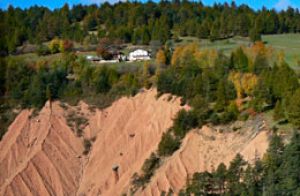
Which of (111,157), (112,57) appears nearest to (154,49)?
(112,57)

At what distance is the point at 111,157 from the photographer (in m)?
45.6

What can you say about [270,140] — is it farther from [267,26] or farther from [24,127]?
[267,26]

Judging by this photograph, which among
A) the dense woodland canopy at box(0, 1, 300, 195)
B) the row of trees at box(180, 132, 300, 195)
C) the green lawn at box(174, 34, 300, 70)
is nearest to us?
the row of trees at box(180, 132, 300, 195)

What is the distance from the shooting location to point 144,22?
80.9 meters

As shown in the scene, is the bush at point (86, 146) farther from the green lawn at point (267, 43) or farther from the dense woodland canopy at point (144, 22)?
the dense woodland canopy at point (144, 22)

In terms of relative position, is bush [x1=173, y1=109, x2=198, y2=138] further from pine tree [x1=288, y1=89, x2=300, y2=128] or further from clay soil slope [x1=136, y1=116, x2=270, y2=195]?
pine tree [x1=288, y1=89, x2=300, y2=128]

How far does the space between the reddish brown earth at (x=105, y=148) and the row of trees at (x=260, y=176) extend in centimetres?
276

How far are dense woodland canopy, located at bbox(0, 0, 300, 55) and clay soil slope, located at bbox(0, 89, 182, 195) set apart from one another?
19415mm

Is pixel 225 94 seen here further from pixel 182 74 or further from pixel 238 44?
pixel 238 44

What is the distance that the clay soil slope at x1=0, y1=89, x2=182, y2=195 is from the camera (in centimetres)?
4375

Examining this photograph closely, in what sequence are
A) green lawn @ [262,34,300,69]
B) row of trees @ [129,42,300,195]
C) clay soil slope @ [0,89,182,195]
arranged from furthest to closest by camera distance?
green lawn @ [262,34,300,69] < clay soil slope @ [0,89,182,195] < row of trees @ [129,42,300,195]

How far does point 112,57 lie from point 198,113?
86.9ft

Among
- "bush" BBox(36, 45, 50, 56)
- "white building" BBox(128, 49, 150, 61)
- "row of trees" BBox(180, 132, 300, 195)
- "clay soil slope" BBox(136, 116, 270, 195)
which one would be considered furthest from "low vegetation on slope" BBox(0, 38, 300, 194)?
"bush" BBox(36, 45, 50, 56)

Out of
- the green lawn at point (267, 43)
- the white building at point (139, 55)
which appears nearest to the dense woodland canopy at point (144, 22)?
the green lawn at point (267, 43)
